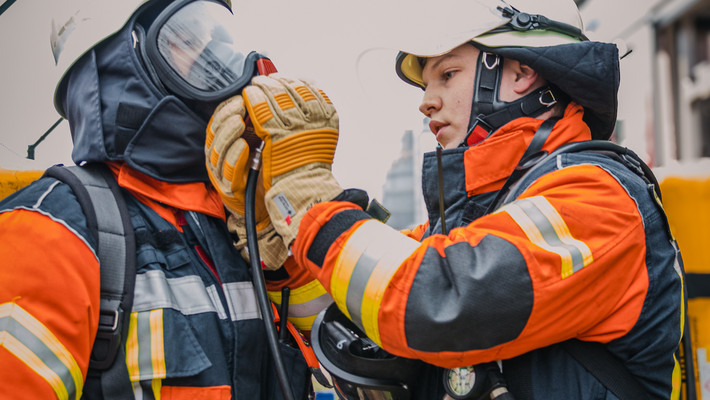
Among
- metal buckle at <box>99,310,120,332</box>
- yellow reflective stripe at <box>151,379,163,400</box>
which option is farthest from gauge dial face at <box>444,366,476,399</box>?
metal buckle at <box>99,310,120,332</box>

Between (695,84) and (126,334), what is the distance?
8.49 ft

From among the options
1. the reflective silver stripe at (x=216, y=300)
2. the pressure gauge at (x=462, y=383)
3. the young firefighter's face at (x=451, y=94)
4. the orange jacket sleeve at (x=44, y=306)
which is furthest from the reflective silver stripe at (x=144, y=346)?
the young firefighter's face at (x=451, y=94)

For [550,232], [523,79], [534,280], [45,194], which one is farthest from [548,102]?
[45,194]

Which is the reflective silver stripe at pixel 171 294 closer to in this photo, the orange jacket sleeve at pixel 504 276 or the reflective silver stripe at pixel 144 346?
the reflective silver stripe at pixel 144 346

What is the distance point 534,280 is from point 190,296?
0.94 meters

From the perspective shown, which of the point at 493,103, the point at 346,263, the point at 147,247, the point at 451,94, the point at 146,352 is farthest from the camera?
the point at 451,94

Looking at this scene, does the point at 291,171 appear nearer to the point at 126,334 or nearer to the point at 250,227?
the point at 250,227

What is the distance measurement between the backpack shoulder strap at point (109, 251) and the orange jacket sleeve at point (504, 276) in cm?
52

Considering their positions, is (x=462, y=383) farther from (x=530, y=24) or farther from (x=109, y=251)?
(x=530, y=24)

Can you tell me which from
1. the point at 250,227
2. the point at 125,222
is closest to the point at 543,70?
the point at 250,227

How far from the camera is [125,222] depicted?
1458 mm

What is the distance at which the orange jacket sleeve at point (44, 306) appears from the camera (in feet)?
3.92

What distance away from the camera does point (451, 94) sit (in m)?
1.80

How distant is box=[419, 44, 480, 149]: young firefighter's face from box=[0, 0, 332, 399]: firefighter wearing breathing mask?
593mm
